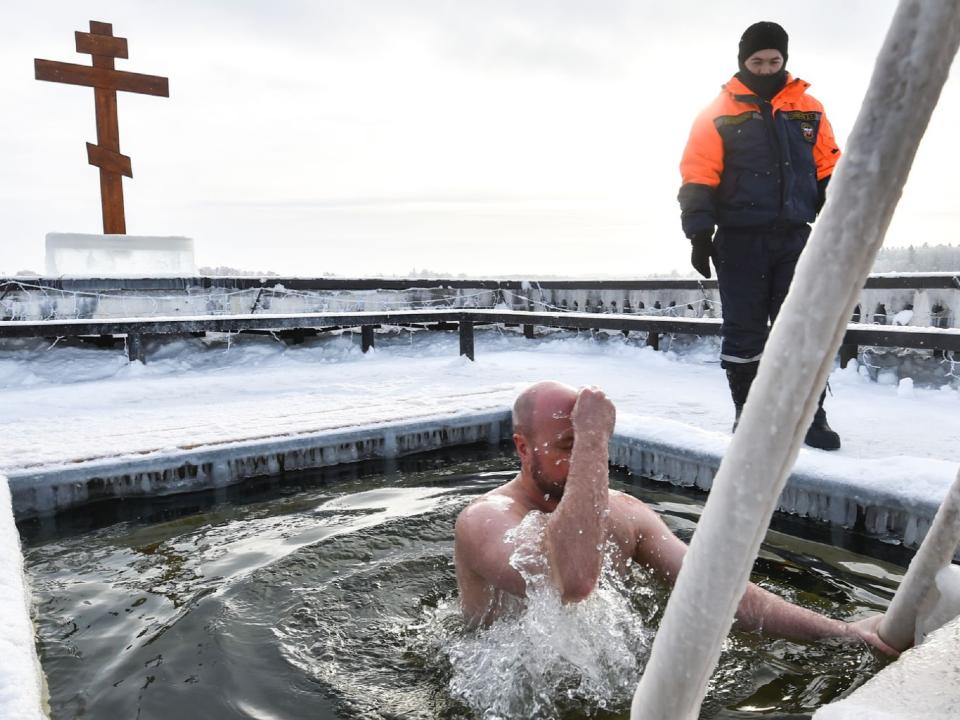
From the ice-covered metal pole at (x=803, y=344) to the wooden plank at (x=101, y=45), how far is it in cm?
1365

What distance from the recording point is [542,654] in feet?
7.34

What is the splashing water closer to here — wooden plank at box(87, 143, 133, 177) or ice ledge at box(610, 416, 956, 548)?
ice ledge at box(610, 416, 956, 548)

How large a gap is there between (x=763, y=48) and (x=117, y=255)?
1146 cm

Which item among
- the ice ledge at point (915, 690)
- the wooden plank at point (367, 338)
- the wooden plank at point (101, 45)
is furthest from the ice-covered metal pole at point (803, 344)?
the wooden plank at point (101, 45)

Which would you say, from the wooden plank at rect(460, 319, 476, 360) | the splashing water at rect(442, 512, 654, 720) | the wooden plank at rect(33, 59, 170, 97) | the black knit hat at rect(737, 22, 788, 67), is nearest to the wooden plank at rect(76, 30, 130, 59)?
the wooden plank at rect(33, 59, 170, 97)

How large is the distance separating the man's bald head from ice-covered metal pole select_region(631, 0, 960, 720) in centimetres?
117

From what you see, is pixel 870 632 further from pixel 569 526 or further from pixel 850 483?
pixel 850 483

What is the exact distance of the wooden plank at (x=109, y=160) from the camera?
11.6 metres

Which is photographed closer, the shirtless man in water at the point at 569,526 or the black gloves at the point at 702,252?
the shirtless man in water at the point at 569,526

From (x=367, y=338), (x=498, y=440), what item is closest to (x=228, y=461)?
(x=498, y=440)

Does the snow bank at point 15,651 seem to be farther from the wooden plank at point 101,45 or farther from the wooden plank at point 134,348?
the wooden plank at point 101,45

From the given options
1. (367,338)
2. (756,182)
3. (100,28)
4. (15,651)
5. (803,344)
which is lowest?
(15,651)

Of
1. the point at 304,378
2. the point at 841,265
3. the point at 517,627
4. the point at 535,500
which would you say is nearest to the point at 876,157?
the point at 841,265

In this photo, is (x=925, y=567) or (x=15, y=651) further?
(x=15, y=651)
